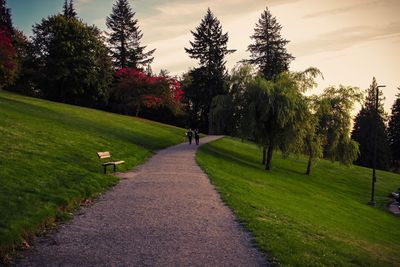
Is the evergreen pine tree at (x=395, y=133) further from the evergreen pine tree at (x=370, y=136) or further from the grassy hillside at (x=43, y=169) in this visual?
the grassy hillside at (x=43, y=169)

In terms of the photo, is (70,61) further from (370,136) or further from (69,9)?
(370,136)

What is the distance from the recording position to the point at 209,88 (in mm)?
71750

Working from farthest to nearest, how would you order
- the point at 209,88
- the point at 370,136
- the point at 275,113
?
the point at 370,136 < the point at 209,88 < the point at 275,113

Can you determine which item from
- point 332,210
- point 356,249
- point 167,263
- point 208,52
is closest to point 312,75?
point 332,210

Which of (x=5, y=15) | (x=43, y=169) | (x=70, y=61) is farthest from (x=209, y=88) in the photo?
(x=43, y=169)

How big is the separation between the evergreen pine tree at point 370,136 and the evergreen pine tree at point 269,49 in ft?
84.3

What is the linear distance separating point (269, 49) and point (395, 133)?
38677 mm

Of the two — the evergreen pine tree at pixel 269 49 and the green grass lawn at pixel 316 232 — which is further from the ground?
the evergreen pine tree at pixel 269 49

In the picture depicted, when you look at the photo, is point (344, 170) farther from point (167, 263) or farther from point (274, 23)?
point (167, 263)

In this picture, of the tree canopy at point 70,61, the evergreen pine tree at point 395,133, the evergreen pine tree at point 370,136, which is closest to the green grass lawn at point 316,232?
the tree canopy at point 70,61

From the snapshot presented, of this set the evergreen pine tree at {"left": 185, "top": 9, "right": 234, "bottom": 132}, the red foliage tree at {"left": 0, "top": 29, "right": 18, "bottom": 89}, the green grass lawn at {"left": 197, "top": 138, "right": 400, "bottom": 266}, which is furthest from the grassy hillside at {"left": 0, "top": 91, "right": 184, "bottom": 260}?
the evergreen pine tree at {"left": 185, "top": 9, "right": 234, "bottom": 132}

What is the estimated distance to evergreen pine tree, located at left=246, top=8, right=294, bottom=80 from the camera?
72.5 meters

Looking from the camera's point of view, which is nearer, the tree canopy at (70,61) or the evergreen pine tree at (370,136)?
the tree canopy at (70,61)

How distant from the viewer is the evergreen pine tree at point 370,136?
255 ft
